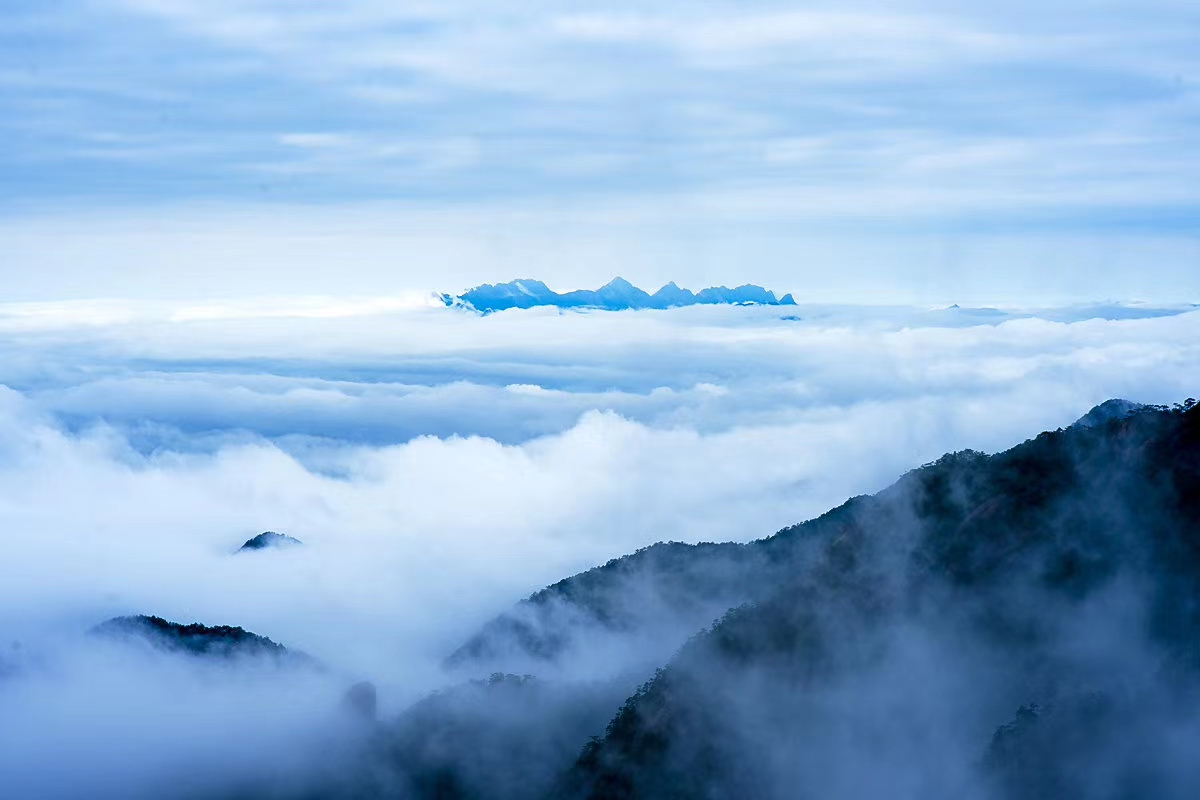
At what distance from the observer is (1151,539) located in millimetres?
117438

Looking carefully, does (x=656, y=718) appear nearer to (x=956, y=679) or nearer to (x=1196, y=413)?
(x=956, y=679)

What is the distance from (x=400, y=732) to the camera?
180625mm

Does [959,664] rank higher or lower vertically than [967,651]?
lower

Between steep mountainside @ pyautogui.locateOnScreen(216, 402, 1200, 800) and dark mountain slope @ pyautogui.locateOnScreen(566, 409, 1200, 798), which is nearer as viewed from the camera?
steep mountainside @ pyautogui.locateOnScreen(216, 402, 1200, 800)

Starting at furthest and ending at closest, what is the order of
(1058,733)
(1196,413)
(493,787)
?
(493,787) → (1196,413) → (1058,733)

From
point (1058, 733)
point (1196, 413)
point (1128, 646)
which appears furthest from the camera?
point (1196, 413)

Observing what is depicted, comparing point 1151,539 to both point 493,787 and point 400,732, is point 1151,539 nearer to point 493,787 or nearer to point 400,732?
point 493,787

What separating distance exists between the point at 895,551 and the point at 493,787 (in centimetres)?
5894

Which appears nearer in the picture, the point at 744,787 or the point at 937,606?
the point at 744,787

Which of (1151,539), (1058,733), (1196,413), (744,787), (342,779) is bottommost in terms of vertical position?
(342,779)

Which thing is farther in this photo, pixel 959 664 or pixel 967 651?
pixel 967 651

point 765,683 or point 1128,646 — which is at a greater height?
point 1128,646

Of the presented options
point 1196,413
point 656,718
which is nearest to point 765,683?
point 656,718

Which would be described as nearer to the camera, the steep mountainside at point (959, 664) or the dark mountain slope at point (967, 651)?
the steep mountainside at point (959, 664)
